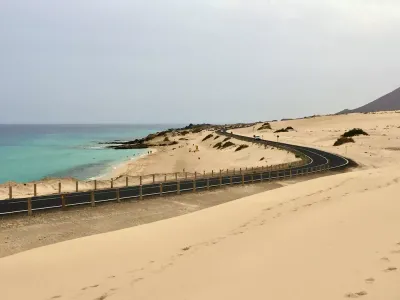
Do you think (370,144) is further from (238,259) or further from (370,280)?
(370,280)

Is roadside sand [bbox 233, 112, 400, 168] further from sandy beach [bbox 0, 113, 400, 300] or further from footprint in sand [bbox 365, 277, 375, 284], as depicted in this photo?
Result: footprint in sand [bbox 365, 277, 375, 284]

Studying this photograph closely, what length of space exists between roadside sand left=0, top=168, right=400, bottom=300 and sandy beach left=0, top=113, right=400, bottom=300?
25 millimetres

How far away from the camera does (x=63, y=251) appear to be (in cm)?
1269

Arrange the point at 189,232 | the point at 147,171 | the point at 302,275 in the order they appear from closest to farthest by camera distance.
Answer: the point at 302,275 → the point at 189,232 → the point at 147,171

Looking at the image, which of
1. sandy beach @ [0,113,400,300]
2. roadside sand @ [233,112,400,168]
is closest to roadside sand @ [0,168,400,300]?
sandy beach @ [0,113,400,300]

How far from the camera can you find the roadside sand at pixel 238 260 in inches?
269

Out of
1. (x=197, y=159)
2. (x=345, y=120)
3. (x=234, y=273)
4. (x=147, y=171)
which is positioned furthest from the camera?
(x=345, y=120)

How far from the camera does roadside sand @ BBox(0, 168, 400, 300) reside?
6.84 meters

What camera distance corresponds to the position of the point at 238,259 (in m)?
8.94

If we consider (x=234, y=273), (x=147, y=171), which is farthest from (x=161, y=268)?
(x=147, y=171)

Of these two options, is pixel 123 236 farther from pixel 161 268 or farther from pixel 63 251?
pixel 161 268

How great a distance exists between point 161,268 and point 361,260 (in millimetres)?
4611

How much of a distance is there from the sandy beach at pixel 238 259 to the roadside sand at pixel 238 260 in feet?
0.08

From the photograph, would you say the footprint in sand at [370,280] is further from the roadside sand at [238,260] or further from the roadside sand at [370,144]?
the roadside sand at [370,144]
